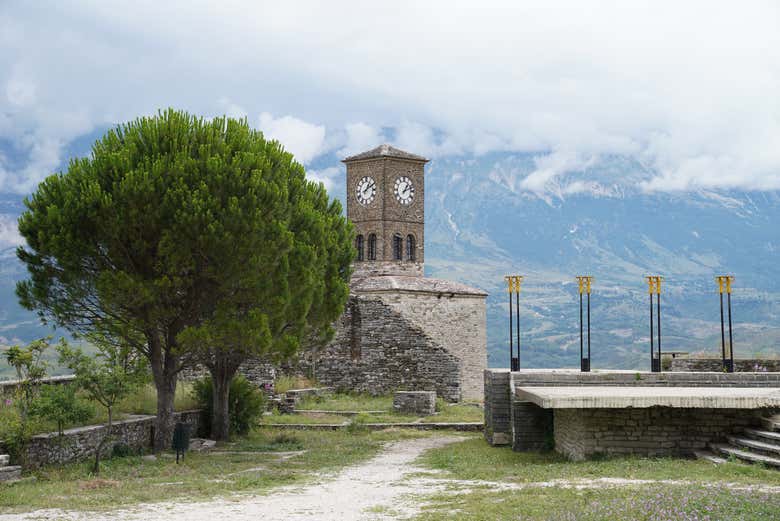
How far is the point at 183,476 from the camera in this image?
17.4m

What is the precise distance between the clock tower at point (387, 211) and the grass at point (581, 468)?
2928cm

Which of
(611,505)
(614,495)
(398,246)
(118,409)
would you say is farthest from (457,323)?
(611,505)

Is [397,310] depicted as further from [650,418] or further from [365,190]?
[650,418]

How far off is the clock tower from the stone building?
5 cm

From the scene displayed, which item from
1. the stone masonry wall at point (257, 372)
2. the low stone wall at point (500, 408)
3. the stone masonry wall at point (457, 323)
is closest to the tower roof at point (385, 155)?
the stone masonry wall at point (457, 323)

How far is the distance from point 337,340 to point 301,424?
10.6 metres

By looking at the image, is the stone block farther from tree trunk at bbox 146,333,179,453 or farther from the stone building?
tree trunk at bbox 146,333,179,453

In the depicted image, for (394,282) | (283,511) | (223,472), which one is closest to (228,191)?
(223,472)

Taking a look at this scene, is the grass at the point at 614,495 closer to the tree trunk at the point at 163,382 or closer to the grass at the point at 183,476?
the grass at the point at 183,476

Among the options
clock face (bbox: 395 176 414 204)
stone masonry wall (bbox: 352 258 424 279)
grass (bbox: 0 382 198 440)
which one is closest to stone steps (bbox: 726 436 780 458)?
grass (bbox: 0 382 198 440)

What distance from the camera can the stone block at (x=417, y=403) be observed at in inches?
1260

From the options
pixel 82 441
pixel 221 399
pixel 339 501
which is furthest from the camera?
pixel 221 399

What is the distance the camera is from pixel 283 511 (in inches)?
519

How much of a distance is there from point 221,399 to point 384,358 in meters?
14.1
